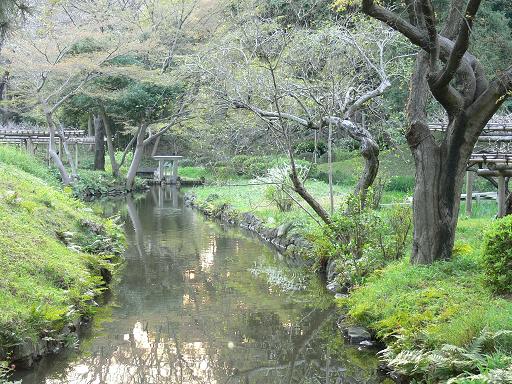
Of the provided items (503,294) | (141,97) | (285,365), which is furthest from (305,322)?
(141,97)

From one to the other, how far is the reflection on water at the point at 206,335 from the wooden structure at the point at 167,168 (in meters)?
19.1

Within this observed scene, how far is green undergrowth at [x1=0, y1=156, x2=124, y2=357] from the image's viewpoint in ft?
23.2

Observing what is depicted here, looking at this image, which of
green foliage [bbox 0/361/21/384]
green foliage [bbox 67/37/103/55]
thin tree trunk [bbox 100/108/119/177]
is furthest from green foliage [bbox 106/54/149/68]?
green foliage [bbox 0/361/21/384]

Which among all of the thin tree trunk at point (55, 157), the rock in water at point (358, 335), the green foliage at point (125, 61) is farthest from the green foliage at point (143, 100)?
the rock in water at point (358, 335)

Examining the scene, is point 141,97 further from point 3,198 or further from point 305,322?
point 305,322

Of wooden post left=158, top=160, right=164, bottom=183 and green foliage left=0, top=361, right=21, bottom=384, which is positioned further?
wooden post left=158, top=160, right=164, bottom=183

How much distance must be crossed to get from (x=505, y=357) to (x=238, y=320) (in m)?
4.75

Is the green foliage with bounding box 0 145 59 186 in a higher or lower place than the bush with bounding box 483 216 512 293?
higher

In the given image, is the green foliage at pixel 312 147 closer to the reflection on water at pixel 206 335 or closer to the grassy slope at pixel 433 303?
the reflection on water at pixel 206 335

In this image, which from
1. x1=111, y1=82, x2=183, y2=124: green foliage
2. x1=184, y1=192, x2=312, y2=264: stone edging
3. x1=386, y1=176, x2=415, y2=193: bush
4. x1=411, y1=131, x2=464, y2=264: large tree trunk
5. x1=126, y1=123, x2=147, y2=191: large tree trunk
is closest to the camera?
x1=411, y1=131, x2=464, y2=264: large tree trunk

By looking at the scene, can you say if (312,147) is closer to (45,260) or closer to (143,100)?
(143,100)

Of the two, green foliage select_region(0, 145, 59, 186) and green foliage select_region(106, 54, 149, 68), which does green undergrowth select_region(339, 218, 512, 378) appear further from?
green foliage select_region(106, 54, 149, 68)

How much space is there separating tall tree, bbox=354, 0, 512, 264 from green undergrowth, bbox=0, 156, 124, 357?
4.78 meters

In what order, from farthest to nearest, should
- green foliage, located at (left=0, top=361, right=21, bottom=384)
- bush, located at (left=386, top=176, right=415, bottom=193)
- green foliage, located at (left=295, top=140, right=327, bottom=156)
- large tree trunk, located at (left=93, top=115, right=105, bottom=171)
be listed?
large tree trunk, located at (left=93, top=115, right=105, bottom=171)
green foliage, located at (left=295, top=140, right=327, bottom=156)
bush, located at (left=386, top=176, right=415, bottom=193)
green foliage, located at (left=0, top=361, right=21, bottom=384)
